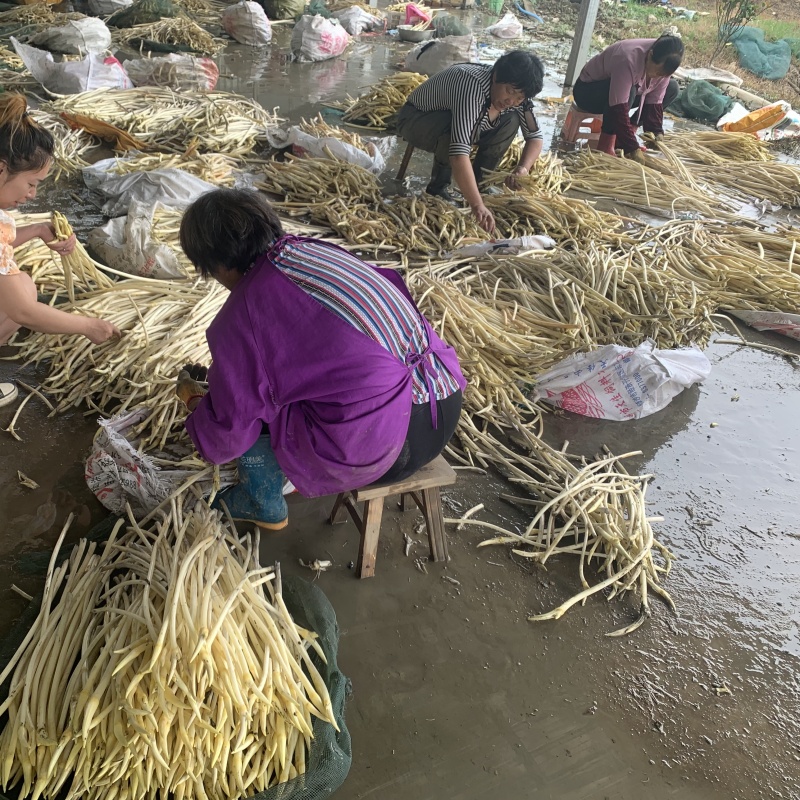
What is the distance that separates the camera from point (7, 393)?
2.63 m

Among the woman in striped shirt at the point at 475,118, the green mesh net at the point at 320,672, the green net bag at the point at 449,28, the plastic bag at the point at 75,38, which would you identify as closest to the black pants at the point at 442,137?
the woman in striped shirt at the point at 475,118

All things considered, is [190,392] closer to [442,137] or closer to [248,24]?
[442,137]

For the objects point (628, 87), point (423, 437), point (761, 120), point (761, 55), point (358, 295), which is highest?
point (358, 295)

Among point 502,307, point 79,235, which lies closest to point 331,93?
point 79,235

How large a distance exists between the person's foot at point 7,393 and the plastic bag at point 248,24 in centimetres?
729

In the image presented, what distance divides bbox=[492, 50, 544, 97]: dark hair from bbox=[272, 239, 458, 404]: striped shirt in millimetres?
2406

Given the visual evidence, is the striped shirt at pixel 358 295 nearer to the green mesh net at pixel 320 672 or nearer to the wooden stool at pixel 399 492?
the wooden stool at pixel 399 492

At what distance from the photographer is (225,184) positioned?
14.5 ft

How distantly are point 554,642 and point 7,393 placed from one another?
90.8 inches

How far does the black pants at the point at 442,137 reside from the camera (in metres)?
4.58

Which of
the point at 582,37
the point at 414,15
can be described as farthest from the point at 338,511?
the point at 414,15

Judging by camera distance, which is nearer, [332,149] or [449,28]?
[332,149]

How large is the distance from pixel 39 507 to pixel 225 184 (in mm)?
2855

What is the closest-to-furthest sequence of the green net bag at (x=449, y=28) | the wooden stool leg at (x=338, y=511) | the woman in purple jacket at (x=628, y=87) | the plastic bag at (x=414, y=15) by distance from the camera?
the wooden stool leg at (x=338, y=511), the woman in purple jacket at (x=628, y=87), the green net bag at (x=449, y=28), the plastic bag at (x=414, y=15)
